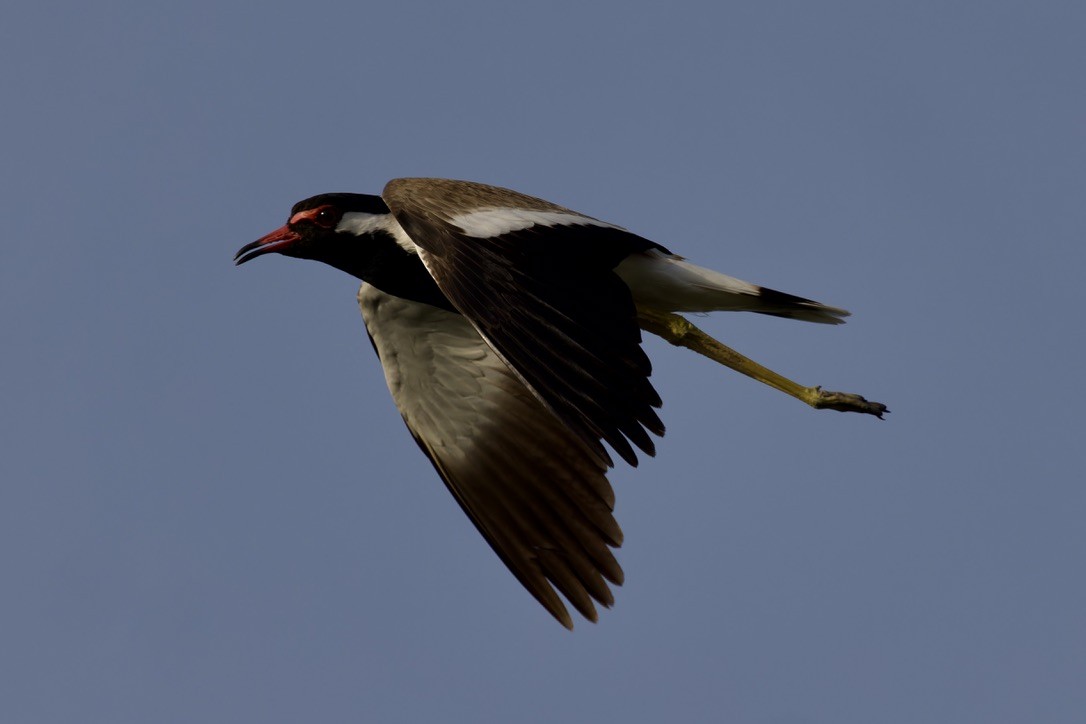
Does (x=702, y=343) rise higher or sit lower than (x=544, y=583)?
higher

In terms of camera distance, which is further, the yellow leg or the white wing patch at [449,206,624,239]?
the yellow leg

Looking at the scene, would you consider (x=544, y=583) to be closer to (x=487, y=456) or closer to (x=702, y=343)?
(x=487, y=456)

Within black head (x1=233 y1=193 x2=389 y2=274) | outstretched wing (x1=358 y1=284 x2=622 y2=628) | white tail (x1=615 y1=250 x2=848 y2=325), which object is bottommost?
outstretched wing (x1=358 y1=284 x2=622 y2=628)

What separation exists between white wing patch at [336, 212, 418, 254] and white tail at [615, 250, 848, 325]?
1.29m

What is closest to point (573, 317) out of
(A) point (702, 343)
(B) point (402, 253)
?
(B) point (402, 253)

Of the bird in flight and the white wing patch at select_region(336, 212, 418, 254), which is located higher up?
the white wing patch at select_region(336, 212, 418, 254)

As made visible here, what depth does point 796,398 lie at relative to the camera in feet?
33.3

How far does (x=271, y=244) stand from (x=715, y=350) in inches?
110

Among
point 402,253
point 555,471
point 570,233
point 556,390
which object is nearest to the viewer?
point 556,390

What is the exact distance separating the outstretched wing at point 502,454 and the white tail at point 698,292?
97cm

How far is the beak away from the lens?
9.59 metres

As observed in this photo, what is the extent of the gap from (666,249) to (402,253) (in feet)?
5.00

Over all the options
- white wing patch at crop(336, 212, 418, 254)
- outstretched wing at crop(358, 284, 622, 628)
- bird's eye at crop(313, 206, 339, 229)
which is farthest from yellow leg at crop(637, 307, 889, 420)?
bird's eye at crop(313, 206, 339, 229)

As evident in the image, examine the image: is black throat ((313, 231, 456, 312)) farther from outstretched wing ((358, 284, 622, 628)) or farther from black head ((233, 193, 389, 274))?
outstretched wing ((358, 284, 622, 628))
